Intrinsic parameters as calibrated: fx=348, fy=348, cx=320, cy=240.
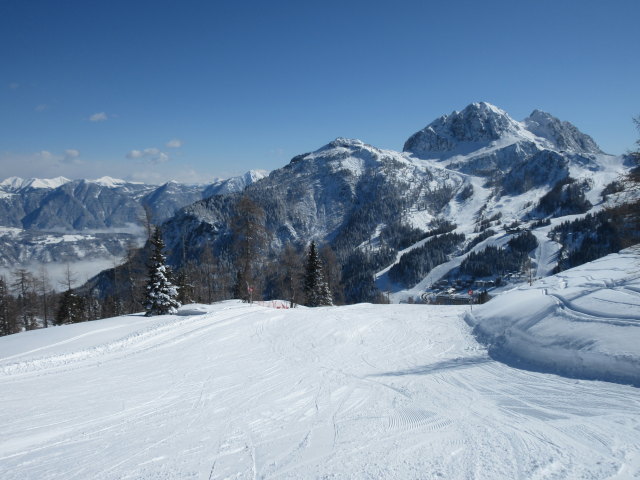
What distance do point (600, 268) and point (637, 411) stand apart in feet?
49.9

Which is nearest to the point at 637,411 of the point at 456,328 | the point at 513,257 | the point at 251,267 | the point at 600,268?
the point at 456,328

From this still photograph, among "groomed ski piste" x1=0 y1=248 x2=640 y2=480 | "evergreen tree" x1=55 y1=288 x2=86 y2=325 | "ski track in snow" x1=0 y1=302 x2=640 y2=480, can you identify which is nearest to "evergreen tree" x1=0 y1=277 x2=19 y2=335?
"evergreen tree" x1=55 y1=288 x2=86 y2=325

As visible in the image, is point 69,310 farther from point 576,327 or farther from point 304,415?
point 576,327

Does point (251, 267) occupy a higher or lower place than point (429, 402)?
higher

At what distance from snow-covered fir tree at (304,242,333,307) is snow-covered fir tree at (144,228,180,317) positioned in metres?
15.2

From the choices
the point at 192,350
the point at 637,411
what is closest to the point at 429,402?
the point at 637,411

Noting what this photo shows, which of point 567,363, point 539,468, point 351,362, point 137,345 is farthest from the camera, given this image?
point 137,345

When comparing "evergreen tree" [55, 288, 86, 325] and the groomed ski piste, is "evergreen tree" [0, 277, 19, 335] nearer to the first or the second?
"evergreen tree" [55, 288, 86, 325]

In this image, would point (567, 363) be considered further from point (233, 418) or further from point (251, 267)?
point (251, 267)

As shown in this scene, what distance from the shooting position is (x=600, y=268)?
18.4 m

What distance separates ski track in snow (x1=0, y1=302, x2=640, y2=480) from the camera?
5199 mm

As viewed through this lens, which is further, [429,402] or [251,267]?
[251,267]

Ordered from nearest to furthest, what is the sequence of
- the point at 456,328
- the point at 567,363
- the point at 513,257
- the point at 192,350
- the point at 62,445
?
the point at 62,445 < the point at 567,363 < the point at 192,350 < the point at 456,328 < the point at 513,257

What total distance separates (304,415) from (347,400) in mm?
1252
